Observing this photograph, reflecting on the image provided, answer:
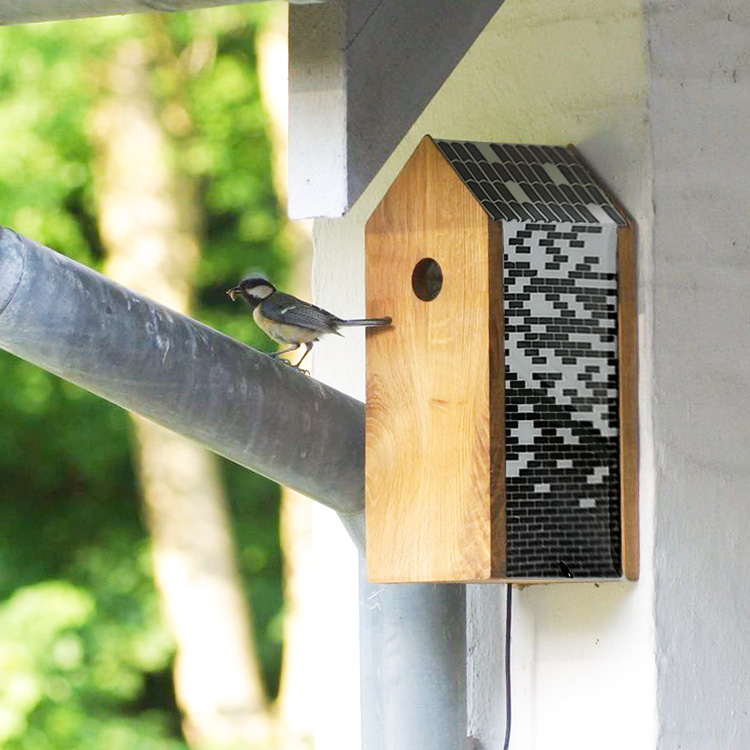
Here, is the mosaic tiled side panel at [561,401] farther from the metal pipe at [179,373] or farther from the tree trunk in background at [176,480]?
the tree trunk in background at [176,480]

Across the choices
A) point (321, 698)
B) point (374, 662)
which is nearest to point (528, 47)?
point (374, 662)

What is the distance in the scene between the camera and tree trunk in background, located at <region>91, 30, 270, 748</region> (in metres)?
8.83

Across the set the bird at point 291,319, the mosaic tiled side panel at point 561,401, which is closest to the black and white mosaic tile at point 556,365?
the mosaic tiled side panel at point 561,401

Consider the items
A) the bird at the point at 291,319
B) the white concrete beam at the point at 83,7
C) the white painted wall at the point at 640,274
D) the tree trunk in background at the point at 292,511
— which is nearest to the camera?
the white concrete beam at the point at 83,7

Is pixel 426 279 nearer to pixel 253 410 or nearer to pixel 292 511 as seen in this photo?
pixel 253 410

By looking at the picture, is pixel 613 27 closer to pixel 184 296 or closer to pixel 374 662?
pixel 374 662

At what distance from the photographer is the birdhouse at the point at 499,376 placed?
2.16 meters

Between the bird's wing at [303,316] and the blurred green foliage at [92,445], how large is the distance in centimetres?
550

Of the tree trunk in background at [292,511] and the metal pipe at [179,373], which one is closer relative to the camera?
the metal pipe at [179,373]

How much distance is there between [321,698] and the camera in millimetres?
2859

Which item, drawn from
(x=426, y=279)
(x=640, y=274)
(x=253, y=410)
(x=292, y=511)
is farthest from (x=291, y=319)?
(x=292, y=511)

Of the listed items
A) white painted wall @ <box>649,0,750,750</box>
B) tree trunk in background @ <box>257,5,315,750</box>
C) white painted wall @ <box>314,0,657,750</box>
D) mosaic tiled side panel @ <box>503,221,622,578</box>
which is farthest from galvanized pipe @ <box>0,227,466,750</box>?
tree trunk in background @ <box>257,5,315,750</box>

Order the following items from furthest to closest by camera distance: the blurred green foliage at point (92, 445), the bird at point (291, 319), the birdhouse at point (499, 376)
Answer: the blurred green foliage at point (92, 445) < the bird at point (291, 319) < the birdhouse at point (499, 376)

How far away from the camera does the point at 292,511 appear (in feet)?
27.6
